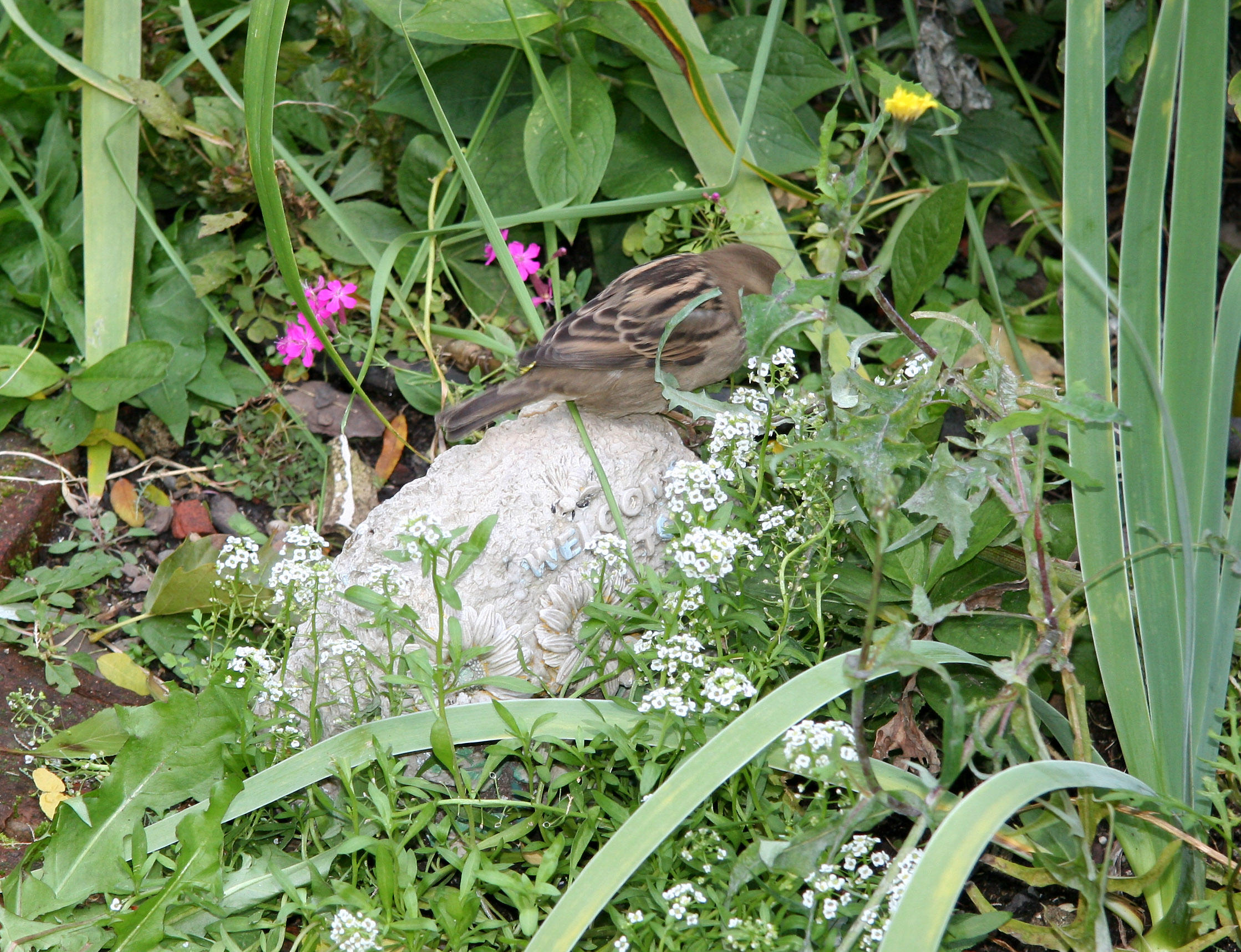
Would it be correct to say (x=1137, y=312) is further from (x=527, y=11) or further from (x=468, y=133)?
(x=468, y=133)

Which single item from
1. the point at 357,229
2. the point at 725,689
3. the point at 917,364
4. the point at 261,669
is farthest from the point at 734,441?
the point at 357,229

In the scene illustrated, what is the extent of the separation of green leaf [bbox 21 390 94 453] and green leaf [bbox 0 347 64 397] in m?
0.07

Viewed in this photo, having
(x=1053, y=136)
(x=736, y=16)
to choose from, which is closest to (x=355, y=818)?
(x=736, y=16)

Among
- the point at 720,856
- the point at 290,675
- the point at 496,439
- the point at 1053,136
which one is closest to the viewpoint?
the point at 720,856

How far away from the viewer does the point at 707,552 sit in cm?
197

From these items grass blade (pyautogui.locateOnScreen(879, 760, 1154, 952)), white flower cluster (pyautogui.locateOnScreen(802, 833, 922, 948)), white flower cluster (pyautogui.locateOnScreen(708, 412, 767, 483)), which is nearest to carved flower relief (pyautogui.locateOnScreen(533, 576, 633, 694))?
white flower cluster (pyautogui.locateOnScreen(708, 412, 767, 483))

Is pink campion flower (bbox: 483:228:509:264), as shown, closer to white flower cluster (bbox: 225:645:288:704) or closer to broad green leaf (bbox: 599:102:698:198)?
broad green leaf (bbox: 599:102:698:198)

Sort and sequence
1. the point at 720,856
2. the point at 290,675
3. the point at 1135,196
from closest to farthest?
the point at 720,856
the point at 1135,196
the point at 290,675

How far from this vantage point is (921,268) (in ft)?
9.68

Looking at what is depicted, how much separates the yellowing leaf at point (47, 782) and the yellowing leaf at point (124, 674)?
0.32m

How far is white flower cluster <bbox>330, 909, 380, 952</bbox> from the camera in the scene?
1.73m

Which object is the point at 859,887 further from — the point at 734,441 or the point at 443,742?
the point at 734,441

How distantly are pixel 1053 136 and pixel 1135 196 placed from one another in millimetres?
1730

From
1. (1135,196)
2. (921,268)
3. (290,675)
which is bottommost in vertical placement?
(290,675)
